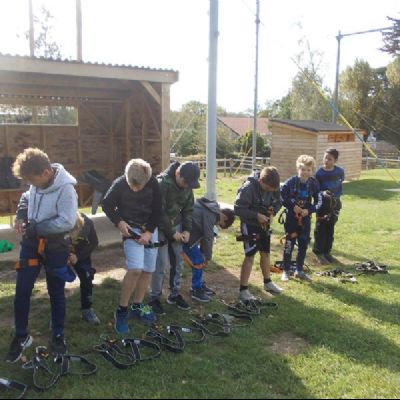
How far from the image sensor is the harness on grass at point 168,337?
4118mm

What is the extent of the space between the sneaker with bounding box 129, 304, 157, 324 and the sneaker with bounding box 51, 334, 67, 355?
0.96 m

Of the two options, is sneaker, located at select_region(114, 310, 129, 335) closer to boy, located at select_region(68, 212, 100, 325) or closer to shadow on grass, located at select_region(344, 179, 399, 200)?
boy, located at select_region(68, 212, 100, 325)

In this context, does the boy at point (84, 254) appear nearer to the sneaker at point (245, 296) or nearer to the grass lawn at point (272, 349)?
the grass lawn at point (272, 349)

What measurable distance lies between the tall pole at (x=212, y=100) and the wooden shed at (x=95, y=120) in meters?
0.84

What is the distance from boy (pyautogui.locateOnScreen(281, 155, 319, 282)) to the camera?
20.6ft

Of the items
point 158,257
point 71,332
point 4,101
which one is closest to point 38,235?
point 71,332

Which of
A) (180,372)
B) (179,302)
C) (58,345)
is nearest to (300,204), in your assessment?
(179,302)

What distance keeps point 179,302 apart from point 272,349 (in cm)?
134

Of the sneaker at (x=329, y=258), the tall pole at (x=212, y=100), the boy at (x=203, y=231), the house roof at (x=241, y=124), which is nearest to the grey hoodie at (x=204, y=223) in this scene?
the boy at (x=203, y=231)

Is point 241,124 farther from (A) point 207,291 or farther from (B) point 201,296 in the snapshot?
(B) point 201,296

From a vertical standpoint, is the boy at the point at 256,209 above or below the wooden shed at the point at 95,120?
below

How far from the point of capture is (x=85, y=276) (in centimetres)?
473

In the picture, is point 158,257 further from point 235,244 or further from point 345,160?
point 345,160

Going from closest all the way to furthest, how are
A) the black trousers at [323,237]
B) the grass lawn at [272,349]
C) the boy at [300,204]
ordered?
the grass lawn at [272,349]
the boy at [300,204]
the black trousers at [323,237]
